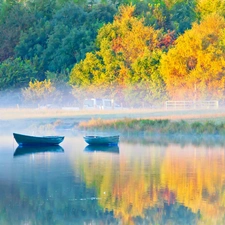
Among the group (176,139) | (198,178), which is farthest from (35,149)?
(198,178)

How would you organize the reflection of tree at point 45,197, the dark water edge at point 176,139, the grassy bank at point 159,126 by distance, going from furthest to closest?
the grassy bank at point 159,126, the dark water edge at point 176,139, the reflection of tree at point 45,197

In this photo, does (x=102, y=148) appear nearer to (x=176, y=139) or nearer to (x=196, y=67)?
(x=176, y=139)

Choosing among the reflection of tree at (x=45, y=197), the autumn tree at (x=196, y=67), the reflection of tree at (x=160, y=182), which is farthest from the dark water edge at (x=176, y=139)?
the autumn tree at (x=196, y=67)

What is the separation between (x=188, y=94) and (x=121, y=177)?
41049 millimetres

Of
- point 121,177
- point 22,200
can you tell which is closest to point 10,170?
point 121,177

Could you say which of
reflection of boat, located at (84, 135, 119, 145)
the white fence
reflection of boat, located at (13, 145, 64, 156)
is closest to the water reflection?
reflection of boat, located at (84, 135, 119, 145)

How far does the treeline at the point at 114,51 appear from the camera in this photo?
221 ft

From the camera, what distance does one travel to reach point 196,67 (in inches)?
2635

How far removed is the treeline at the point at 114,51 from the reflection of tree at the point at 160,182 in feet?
99.9

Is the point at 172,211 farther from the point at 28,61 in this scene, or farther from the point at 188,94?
the point at 28,61

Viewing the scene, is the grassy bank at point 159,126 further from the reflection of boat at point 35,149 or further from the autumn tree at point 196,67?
the autumn tree at point 196,67

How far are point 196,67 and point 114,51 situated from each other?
1163 centimetres

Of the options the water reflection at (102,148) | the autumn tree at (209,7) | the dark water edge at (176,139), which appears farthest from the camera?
the autumn tree at (209,7)

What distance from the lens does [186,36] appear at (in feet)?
223
